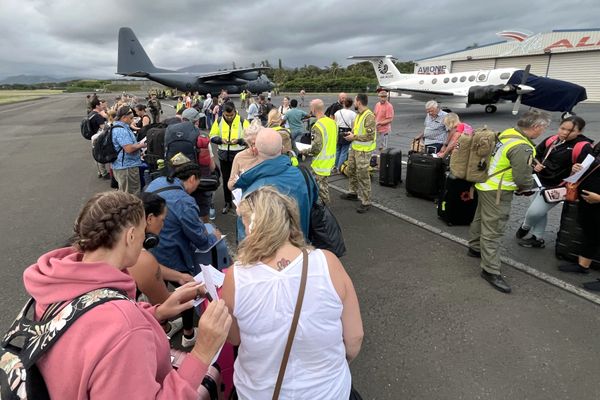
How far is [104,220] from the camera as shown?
1.28m

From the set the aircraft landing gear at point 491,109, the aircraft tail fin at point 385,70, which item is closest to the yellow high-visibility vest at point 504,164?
the aircraft landing gear at point 491,109

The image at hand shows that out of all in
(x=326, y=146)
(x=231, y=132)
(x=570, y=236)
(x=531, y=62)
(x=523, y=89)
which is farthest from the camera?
(x=531, y=62)

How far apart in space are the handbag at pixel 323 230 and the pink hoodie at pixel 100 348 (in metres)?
1.91

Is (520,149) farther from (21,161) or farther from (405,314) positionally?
(21,161)

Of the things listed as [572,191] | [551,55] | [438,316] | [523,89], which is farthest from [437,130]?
[551,55]

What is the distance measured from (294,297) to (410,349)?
199cm

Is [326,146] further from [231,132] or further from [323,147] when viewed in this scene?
[231,132]

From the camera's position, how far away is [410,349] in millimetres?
2842

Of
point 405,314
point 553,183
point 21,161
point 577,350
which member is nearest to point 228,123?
point 405,314

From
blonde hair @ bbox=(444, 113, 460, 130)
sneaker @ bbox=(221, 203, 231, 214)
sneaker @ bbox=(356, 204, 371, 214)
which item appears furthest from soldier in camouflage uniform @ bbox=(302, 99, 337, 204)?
blonde hair @ bbox=(444, 113, 460, 130)

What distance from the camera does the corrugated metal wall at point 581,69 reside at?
98.5 ft

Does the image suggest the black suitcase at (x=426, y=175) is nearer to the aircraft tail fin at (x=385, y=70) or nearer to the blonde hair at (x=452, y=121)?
the blonde hair at (x=452, y=121)

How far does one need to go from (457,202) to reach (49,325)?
17.2ft

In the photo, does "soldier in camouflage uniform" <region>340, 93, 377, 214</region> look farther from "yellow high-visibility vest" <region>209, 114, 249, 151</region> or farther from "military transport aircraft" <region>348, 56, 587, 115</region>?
"military transport aircraft" <region>348, 56, 587, 115</region>
